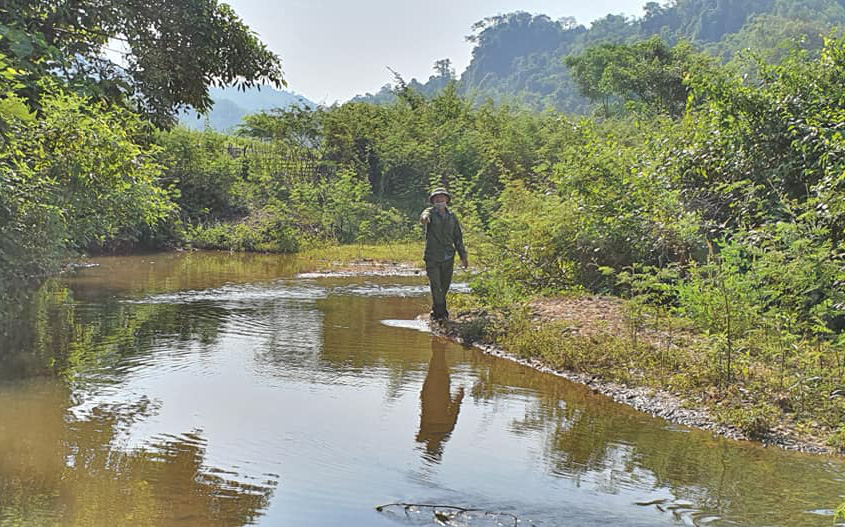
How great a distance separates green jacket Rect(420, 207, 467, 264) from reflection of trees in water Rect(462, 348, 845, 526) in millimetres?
3713

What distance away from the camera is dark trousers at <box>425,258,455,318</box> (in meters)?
11.0

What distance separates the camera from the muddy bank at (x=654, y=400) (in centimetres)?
622

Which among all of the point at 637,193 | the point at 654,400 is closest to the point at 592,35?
the point at 637,193

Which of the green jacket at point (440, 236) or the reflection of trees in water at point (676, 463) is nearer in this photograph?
the reflection of trees in water at point (676, 463)

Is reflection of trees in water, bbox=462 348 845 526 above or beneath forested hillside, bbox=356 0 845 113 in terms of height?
beneath

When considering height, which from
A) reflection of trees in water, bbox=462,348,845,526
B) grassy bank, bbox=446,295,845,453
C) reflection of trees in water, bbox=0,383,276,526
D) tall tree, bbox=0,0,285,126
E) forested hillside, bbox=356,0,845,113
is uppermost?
forested hillside, bbox=356,0,845,113

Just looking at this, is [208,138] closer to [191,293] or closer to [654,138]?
[191,293]

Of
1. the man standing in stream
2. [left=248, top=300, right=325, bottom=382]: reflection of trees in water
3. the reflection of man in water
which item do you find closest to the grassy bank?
the man standing in stream

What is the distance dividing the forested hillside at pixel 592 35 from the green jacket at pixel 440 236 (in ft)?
223

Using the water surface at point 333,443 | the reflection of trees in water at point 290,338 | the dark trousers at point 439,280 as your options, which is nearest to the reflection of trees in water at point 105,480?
the water surface at point 333,443

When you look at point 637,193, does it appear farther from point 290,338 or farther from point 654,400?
point 290,338

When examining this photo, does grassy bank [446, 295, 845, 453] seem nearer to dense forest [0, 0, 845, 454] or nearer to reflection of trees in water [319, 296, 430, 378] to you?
dense forest [0, 0, 845, 454]

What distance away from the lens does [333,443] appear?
6055 millimetres

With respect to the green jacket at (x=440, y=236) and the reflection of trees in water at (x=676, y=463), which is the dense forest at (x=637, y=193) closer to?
the reflection of trees in water at (x=676, y=463)
